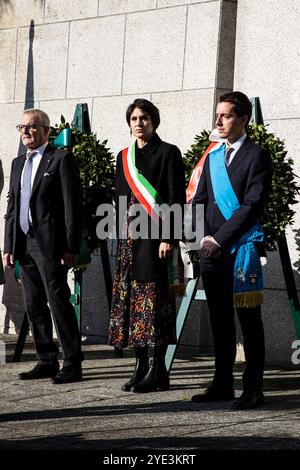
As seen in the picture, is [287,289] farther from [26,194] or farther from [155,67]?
[155,67]

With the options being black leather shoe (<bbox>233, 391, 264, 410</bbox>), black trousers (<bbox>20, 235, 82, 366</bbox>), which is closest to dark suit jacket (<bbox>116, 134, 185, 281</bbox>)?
black trousers (<bbox>20, 235, 82, 366</bbox>)

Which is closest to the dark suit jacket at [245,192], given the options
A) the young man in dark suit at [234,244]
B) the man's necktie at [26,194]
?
the young man in dark suit at [234,244]

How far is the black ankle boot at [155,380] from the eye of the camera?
777 cm

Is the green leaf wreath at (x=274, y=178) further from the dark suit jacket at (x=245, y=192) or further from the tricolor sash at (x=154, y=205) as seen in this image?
the dark suit jacket at (x=245, y=192)

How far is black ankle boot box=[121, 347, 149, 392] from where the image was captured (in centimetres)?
783

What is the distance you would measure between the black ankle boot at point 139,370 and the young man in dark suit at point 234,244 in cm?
64

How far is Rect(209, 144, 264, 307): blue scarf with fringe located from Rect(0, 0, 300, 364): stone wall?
216 cm

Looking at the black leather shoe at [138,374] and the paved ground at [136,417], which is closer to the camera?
the paved ground at [136,417]

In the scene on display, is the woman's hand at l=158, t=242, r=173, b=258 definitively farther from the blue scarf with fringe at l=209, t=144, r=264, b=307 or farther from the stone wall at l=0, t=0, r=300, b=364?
the stone wall at l=0, t=0, r=300, b=364

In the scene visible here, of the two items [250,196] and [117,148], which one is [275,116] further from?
[250,196]

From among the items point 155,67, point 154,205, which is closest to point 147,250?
point 154,205

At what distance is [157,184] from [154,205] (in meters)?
0.15
